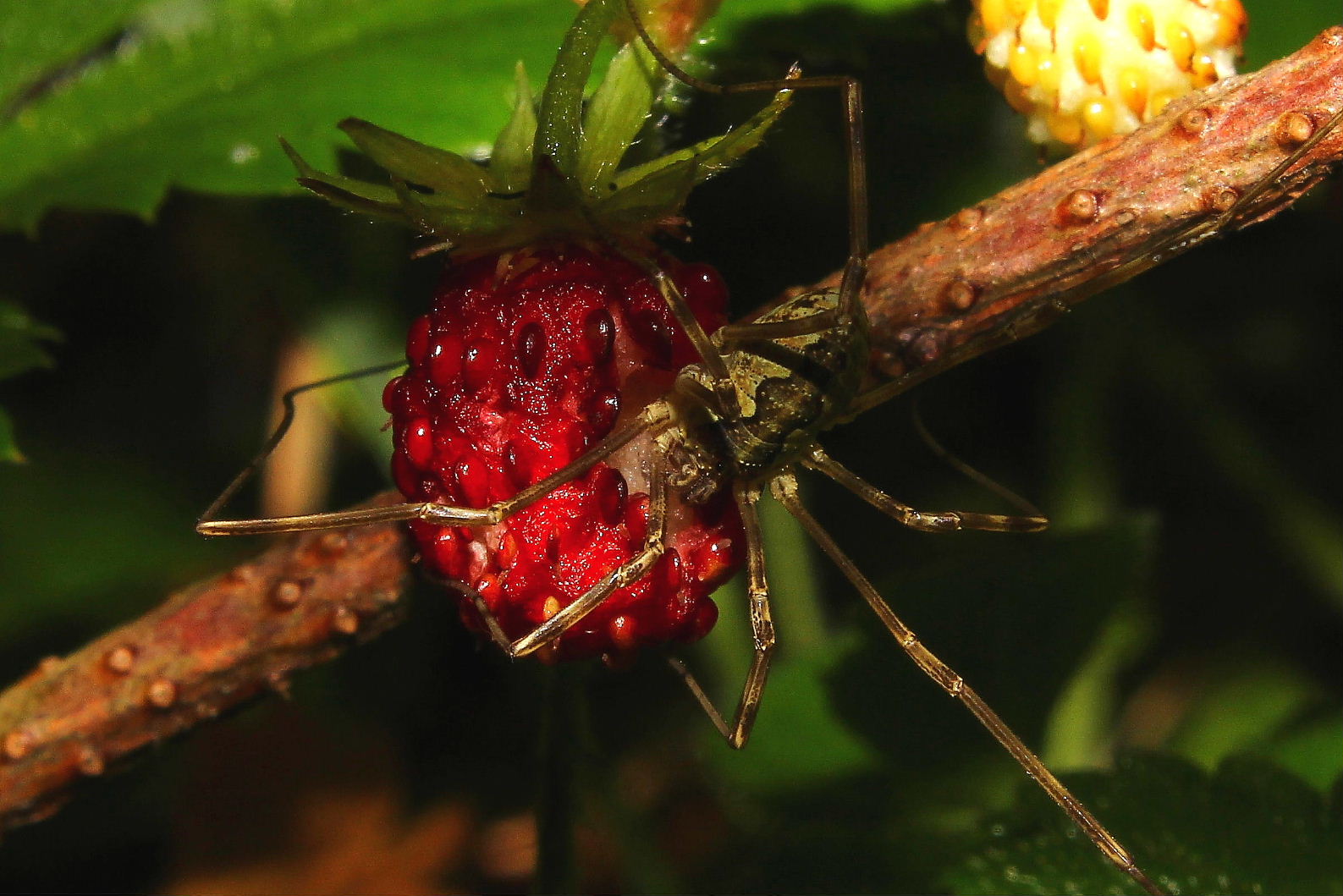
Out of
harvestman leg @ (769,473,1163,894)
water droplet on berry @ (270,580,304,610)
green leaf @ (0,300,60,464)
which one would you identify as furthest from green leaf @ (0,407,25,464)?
harvestman leg @ (769,473,1163,894)

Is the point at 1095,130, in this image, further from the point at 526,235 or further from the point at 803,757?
the point at 803,757

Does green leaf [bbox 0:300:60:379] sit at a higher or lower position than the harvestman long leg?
higher

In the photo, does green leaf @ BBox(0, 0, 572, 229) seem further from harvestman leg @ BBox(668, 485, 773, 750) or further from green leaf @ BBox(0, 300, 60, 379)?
harvestman leg @ BBox(668, 485, 773, 750)

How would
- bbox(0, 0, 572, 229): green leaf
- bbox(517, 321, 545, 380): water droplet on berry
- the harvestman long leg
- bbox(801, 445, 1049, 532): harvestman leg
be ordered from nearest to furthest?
bbox(517, 321, 545, 380): water droplet on berry
the harvestman long leg
bbox(801, 445, 1049, 532): harvestman leg
bbox(0, 0, 572, 229): green leaf

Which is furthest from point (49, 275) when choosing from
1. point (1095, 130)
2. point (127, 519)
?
point (1095, 130)

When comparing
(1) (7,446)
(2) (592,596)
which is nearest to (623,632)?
(2) (592,596)

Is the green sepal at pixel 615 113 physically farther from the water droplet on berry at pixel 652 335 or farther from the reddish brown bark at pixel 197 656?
the reddish brown bark at pixel 197 656

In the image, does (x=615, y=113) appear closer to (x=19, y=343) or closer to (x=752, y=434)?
(x=752, y=434)

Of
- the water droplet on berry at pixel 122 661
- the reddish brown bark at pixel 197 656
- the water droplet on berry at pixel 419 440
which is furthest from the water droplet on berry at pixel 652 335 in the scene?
the water droplet on berry at pixel 122 661
